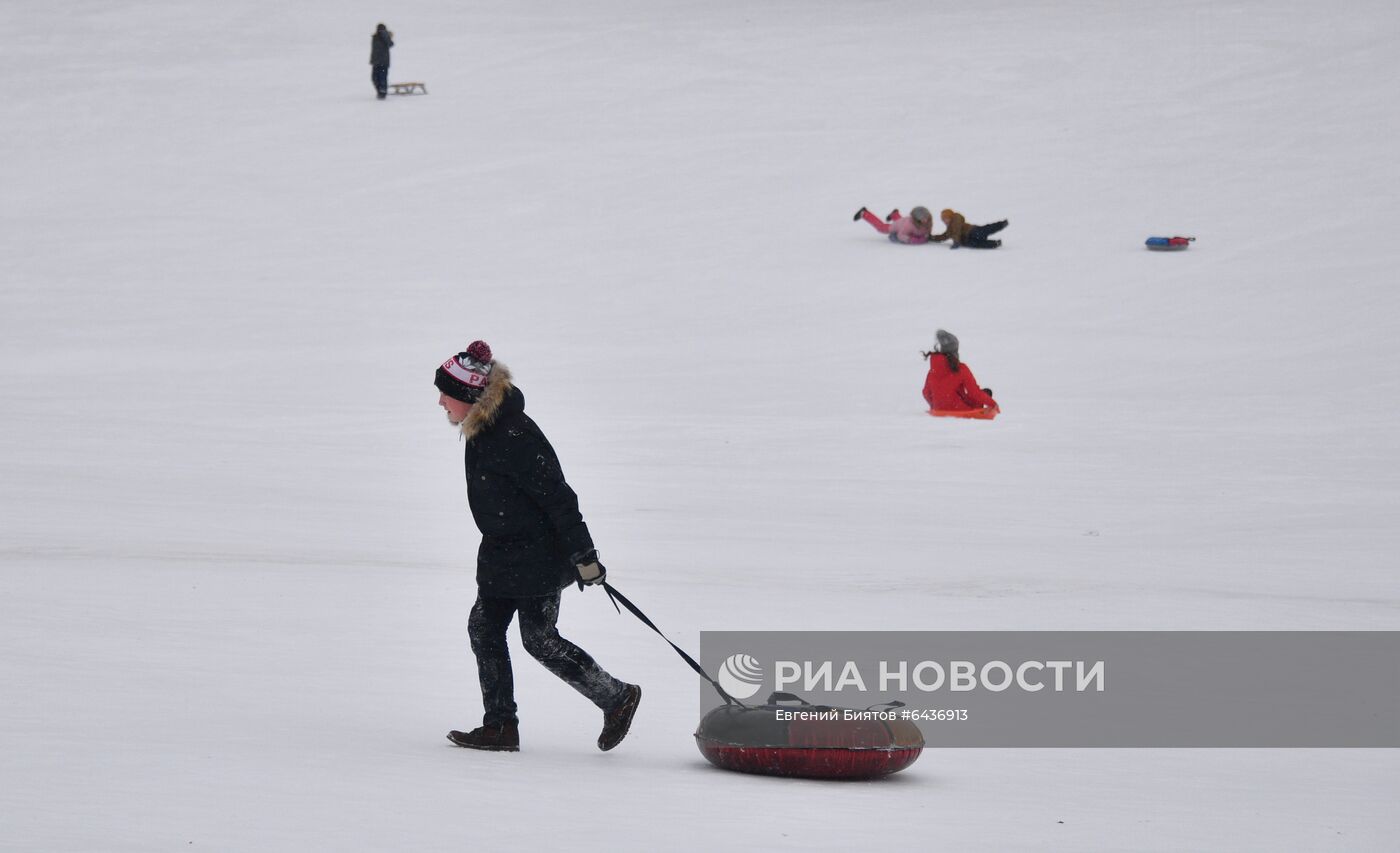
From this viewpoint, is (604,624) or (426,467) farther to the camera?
(426,467)

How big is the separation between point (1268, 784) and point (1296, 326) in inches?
542

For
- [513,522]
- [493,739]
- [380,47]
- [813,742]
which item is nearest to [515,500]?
[513,522]

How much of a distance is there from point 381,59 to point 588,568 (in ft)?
83.0

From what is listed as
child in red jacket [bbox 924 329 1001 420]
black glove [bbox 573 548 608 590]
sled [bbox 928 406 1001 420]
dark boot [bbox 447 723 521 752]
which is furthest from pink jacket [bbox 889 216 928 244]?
black glove [bbox 573 548 608 590]

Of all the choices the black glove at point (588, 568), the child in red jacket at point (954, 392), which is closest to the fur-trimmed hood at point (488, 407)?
the black glove at point (588, 568)

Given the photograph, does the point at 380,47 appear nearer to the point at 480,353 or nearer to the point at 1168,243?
the point at 1168,243

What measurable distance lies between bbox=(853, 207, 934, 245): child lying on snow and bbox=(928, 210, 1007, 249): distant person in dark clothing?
0.84ft

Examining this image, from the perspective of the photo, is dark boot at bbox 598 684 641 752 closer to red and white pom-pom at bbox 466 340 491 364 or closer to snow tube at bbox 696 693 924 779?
snow tube at bbox 696 693 924 779

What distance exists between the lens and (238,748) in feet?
16.5

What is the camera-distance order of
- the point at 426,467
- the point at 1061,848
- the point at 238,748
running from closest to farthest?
the point at 1061,848
the point at 238,748
the point at 426,467

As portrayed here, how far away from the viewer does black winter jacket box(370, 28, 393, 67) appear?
2845 centimetres

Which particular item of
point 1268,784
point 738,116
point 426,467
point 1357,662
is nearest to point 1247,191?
point 738,116

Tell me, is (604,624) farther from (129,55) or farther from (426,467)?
(129,55)

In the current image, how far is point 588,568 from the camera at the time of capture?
16.3 ft
